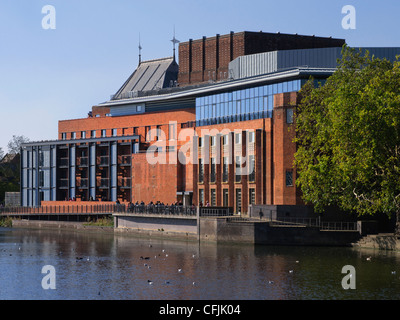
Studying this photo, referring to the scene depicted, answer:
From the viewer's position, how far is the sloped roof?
13100 cm

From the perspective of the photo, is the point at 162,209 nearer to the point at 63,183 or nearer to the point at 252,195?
the point at 252,195

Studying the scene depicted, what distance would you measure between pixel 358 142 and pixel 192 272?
825 inches

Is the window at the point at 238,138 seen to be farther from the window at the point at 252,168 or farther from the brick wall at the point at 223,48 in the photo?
the brick wall at the point at 223,48

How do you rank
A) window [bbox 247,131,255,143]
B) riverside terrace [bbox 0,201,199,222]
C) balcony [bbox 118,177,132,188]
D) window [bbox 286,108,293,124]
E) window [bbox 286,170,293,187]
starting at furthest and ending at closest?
balcony [bbox 118,177,132,188], riverside terrace [bbox 0,201,199,222], window [bbox 247,131,255,143], window [bbox 286,170,293,187], window [bbox 286,108,293,124]

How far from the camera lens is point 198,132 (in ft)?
339

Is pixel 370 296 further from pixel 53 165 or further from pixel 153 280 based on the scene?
pixel 53 165

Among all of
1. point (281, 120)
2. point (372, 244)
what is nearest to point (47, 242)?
point (281, 120)

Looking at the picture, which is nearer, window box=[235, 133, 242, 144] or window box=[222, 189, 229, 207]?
window box=[235, 133, 242, 144]

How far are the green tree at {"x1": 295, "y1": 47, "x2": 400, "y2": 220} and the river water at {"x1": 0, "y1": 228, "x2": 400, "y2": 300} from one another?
16.9ft

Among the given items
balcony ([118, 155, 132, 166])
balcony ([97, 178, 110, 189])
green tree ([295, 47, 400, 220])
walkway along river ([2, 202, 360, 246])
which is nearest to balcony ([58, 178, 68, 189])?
balcony ([97, 178, 110, 189])

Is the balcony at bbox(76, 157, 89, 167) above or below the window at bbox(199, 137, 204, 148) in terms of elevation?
below

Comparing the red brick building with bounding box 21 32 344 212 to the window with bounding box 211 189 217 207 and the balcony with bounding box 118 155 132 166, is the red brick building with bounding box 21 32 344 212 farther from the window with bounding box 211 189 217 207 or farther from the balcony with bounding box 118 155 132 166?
the balcony with bounding box 118 155 132 166

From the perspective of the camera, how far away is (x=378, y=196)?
72000 millimetres

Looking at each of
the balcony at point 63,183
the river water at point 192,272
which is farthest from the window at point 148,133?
the river water at point 192,272
